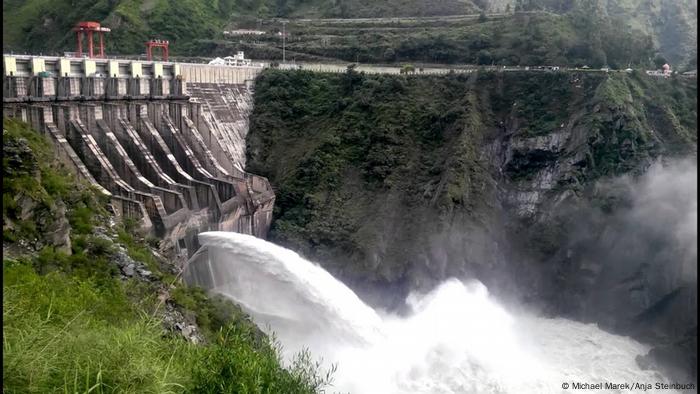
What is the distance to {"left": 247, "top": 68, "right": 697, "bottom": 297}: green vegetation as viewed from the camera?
139ft

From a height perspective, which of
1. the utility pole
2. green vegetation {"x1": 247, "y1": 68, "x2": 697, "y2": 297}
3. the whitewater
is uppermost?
the utility pole

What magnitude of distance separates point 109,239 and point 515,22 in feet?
149

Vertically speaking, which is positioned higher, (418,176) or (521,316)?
(418,176)

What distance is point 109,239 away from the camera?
24.6 meters

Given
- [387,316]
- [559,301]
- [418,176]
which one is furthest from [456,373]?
[418,176]

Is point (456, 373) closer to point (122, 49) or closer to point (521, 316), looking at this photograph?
point (521, 316)

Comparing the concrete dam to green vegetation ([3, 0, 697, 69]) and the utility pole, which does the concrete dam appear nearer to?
the utility pole

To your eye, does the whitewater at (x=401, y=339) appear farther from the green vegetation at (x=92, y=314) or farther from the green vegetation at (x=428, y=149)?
the green vegetation at (x=428, y=149)

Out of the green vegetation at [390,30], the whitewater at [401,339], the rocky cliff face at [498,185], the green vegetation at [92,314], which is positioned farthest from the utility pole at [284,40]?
the green vegetation at [92,314]

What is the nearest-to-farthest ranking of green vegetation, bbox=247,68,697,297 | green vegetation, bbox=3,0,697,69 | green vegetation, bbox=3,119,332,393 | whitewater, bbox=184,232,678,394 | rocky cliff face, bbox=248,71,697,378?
green vegetation, bbox=3,119,332,393
whitewater, bbox=184,232,678,394
rocky cliff face, bbox=248,71,697,378
green vegetation, bbox=247,68,697,297
green vegetation, bbox=3,0,697,69

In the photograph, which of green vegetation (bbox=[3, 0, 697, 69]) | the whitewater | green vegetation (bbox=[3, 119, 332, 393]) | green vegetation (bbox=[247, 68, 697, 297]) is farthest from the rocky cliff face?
green vegetation (bbox=[3, 119, 332, 393])

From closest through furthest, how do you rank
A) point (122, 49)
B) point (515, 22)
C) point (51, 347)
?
1. point (51, 347)
2. point (515, 22)
3. point (122, 49)

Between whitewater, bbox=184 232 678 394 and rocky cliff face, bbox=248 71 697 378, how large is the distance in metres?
2.95

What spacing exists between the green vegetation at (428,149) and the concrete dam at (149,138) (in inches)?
156
